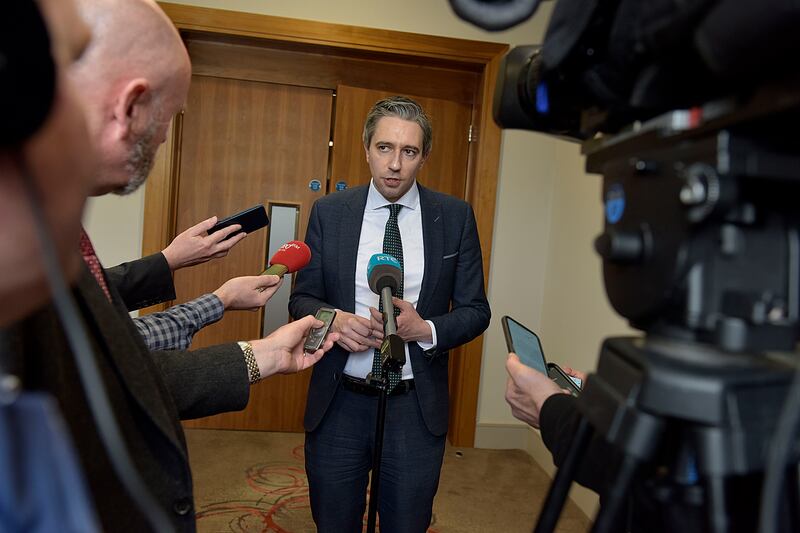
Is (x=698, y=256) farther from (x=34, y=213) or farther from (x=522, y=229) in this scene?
(x=522, y=229)

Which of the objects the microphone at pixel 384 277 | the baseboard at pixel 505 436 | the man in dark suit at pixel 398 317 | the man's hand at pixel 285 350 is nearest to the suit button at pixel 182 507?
the man's hand at pixel 285 350

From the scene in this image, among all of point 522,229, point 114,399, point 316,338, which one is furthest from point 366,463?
point 522,229

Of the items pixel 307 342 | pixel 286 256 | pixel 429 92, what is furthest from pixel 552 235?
pixel 307 342

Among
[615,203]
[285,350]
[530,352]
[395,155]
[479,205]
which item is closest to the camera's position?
[615,203]

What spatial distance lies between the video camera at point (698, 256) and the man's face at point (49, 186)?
1.29 ft

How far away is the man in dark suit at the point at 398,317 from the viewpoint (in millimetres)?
1957

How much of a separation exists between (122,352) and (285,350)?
486 millimetres

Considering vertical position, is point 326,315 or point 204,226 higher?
point 204,226

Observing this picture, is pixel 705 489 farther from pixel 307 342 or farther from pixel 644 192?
pixel 307 342

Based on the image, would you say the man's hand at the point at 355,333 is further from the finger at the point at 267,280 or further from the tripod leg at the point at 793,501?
the tripod leg at the point at 793,501

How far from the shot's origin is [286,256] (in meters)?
1.80

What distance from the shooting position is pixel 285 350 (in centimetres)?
134

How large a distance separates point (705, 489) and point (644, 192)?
260mm

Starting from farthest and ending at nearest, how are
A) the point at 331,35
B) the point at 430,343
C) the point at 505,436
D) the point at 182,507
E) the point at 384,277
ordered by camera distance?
the point at 505,436, the point at 331,35, the point at 430,343, the point at 384,277, the point at 182,507
